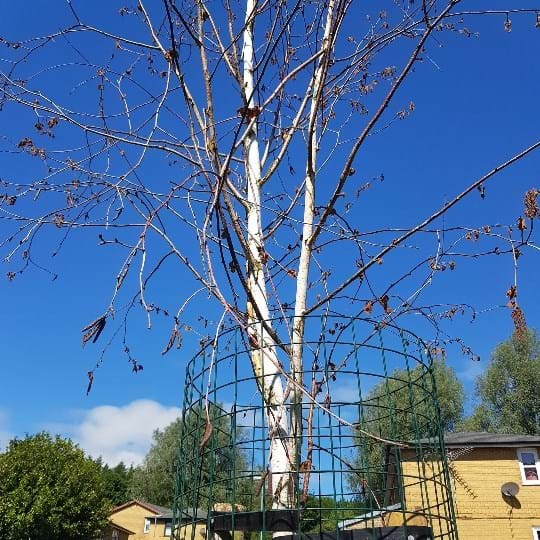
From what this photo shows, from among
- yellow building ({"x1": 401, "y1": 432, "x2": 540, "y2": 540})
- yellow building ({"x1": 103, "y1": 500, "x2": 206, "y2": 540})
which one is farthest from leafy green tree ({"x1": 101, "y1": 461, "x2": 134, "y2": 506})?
Answer: yellow building ({"x1": 401, "y1": 432, "x2": 540, "y2": 540})

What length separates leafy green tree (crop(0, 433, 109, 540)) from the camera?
20.7 m

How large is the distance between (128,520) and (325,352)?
38738 millimetres

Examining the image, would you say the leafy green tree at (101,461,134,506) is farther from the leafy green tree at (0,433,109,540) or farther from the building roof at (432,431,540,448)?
the building roof at (432,431,540,448)

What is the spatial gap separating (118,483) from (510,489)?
42.2 metres

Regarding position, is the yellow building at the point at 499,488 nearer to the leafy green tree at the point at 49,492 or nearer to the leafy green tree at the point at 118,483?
the leafy green tree at the point at 49,492

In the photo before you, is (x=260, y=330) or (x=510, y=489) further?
(x=510, y=489)

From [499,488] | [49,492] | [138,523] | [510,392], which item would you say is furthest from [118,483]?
[499,488]

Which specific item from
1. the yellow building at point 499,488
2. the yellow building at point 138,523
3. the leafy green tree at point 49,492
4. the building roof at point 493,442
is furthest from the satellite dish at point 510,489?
the yellow building at point 138,523

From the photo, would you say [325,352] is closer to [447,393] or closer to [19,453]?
[19,453]

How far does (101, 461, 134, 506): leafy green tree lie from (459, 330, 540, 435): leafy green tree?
3151 cm

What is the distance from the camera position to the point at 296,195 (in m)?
4.52

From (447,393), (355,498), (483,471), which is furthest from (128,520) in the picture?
(355,498)

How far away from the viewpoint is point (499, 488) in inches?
698

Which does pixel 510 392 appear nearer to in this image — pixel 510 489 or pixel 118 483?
pixel 510 489
